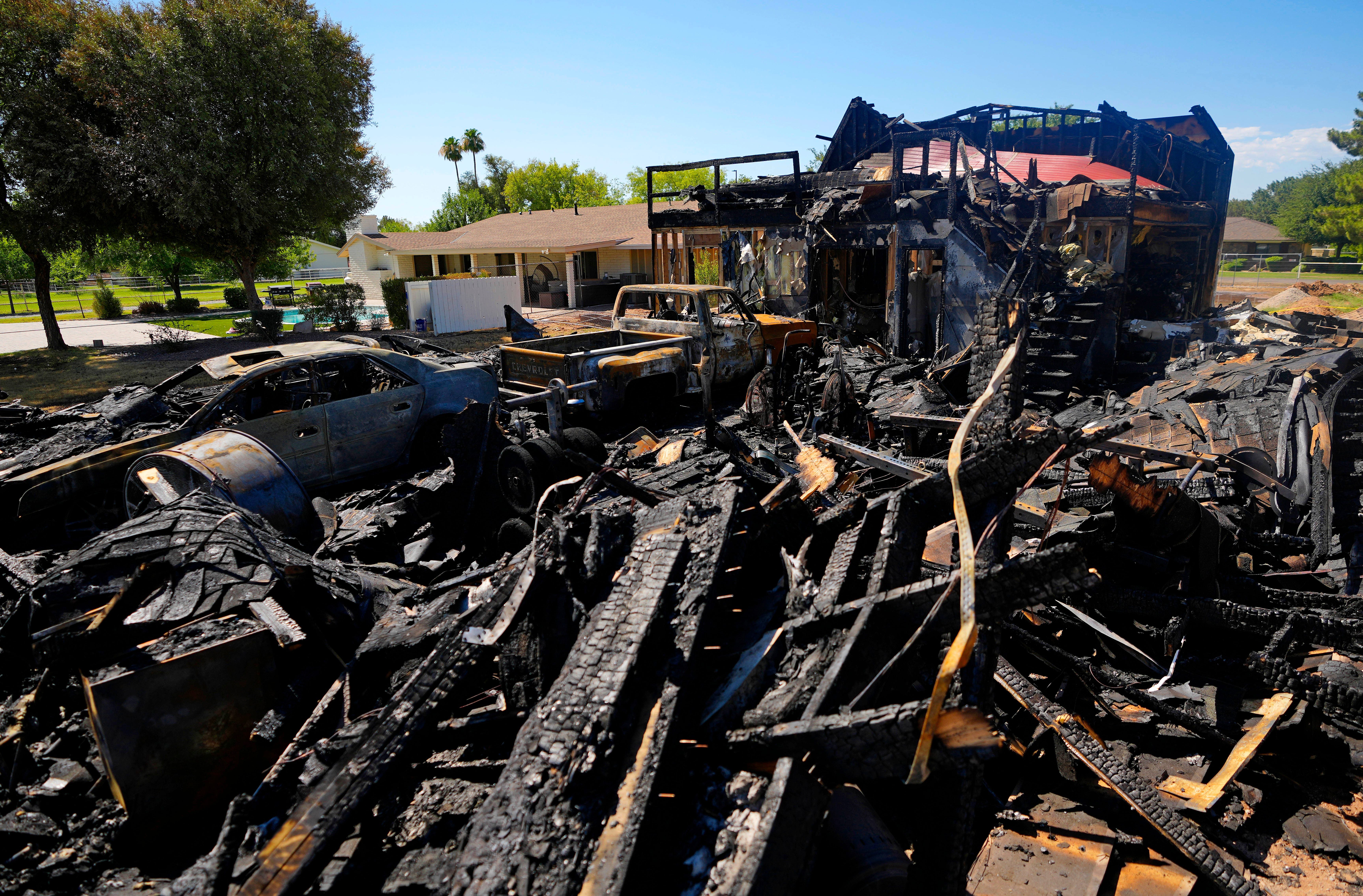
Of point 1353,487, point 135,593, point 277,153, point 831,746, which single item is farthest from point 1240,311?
point 277,153

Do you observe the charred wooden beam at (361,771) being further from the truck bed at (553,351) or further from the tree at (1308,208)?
the tree at (1308,208)

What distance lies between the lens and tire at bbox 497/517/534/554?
19.1ft

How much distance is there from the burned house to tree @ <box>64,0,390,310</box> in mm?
10573

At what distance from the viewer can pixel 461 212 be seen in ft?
191

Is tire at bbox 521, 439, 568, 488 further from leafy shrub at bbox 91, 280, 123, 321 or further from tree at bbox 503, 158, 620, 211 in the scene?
tree at bbox 503, 158, 620, 211

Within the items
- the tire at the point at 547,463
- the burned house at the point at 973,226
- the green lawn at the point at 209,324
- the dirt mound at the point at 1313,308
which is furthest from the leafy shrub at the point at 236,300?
the dirt mound at the point at 1313,308

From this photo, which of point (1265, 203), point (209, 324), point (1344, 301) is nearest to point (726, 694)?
point (1344, 301)

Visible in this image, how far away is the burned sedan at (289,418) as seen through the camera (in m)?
6.11

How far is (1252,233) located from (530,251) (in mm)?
52659

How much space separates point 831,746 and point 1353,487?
238 inches

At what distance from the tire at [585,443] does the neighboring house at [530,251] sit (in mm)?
21018

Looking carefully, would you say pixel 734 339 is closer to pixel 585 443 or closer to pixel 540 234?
pixel 585 443

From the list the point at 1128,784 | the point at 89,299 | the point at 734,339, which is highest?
the point at 89,299

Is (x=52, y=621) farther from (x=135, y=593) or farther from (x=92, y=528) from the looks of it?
(x=92, y=528)
